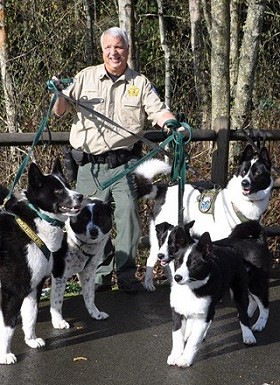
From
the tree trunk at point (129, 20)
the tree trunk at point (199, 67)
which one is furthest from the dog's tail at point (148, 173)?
the tree trunk at point (199, 67)

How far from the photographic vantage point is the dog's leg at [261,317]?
5.16 metres

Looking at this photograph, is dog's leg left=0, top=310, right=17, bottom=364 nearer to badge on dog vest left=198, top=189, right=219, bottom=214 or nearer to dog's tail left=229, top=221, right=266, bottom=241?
dog's tail left=229, top=221, right=266, bottom=241

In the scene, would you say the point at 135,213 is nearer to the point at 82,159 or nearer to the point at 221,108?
the point at 82,159

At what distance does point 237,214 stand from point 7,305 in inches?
90.8

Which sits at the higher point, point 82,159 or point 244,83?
point 244,83

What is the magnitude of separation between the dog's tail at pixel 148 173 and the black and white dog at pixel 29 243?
122cm

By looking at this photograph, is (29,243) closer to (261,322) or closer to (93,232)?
(93,232)

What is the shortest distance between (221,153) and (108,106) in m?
1.52

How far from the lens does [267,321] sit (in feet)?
17.7

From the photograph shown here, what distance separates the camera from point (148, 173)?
5988 millimetres

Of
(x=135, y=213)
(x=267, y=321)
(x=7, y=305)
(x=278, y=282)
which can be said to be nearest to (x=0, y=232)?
(x=7, y=305)

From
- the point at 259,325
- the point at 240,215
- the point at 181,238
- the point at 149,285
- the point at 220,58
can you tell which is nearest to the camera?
the point at 181,238

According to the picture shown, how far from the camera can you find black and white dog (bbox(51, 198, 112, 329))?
5.26m

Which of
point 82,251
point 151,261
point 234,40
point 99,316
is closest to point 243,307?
point 99,316
